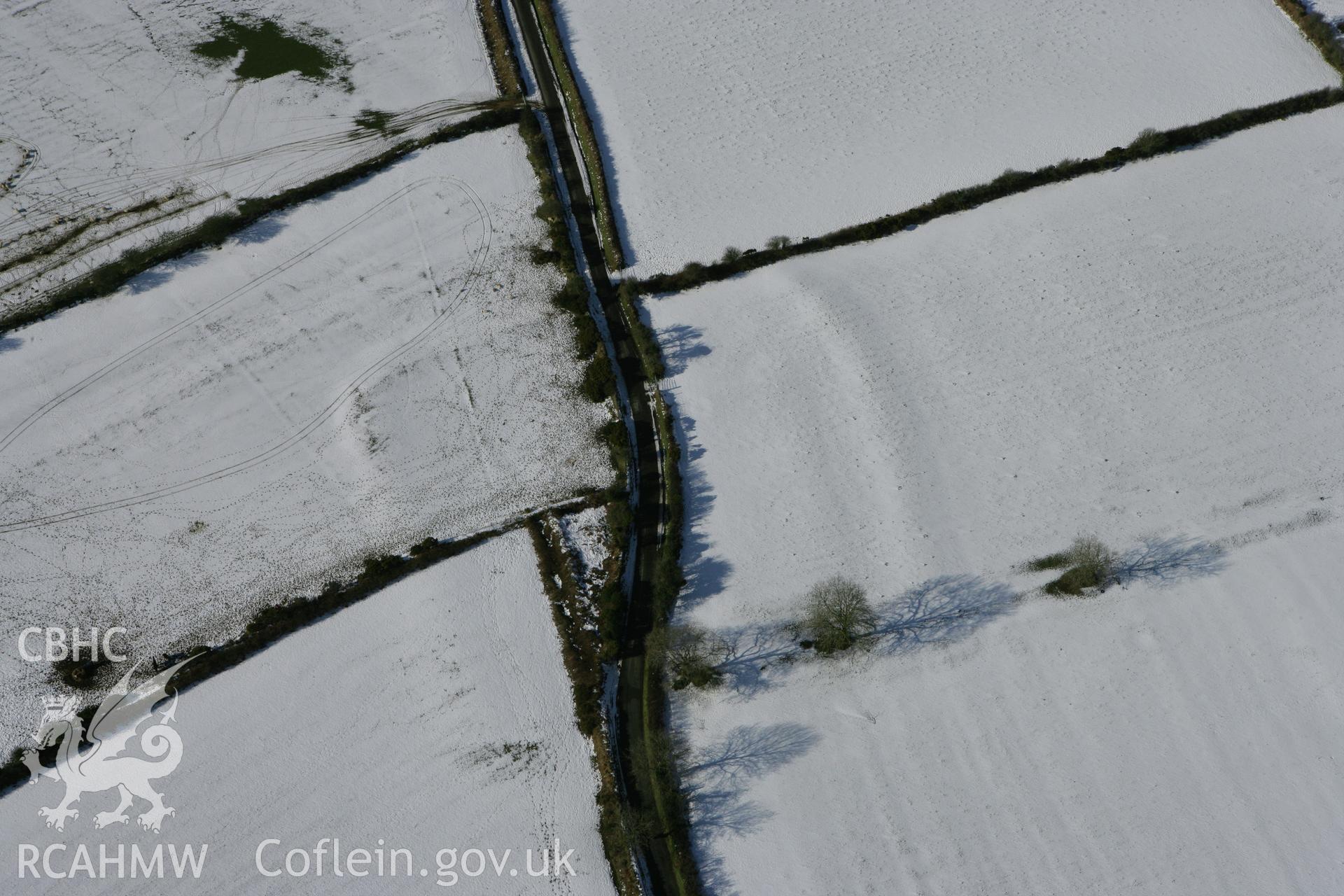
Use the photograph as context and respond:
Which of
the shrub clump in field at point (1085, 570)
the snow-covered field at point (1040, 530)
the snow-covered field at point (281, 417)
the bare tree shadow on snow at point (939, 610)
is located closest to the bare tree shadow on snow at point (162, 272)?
the snow-covered field at point (281, 417)

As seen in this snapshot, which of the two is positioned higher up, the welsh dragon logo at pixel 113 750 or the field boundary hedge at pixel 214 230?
the field boundary hedge at pixel 214 230

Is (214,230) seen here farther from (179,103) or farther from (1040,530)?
(1040,530)

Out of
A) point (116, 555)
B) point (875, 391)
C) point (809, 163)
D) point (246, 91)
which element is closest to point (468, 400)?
point (116, 555)

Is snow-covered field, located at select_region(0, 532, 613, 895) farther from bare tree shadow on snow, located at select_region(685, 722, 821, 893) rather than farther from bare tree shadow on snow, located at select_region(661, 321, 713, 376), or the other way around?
bare tree shadow on snow, located at select_region(661, 321, 713, 376)

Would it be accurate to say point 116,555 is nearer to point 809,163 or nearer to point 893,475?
point 893,475

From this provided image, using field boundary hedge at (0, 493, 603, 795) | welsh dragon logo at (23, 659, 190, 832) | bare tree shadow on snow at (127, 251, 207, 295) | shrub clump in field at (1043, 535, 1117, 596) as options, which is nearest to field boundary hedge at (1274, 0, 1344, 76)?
shrub clump in field at (1043, 535, 1117, 596)

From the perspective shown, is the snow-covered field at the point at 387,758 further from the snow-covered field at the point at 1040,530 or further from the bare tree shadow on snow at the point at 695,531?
the bare tree shadow on snow at the point at 695,531
